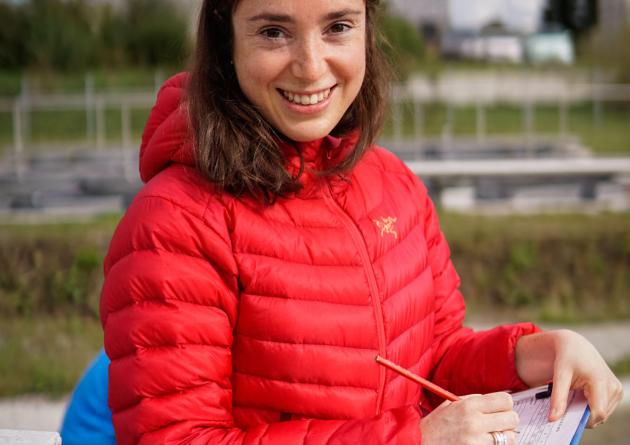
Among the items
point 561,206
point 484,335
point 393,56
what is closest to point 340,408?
point 484,335

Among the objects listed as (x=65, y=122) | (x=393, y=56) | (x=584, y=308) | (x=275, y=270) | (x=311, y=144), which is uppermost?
(x=393, y=56)

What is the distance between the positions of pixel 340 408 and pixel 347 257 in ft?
0.84

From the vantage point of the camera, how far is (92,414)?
2934 millimetres

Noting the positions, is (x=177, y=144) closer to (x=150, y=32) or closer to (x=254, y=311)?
(x=254, y=311)

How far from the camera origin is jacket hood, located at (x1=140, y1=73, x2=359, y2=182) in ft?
5.63

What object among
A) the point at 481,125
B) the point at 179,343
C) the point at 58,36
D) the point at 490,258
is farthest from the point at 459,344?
the point at 58,36

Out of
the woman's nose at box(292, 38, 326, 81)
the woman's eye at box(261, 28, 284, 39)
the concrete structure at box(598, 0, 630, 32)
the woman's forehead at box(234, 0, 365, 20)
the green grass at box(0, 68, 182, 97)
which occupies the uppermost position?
the woman's forehead at box(234, 0, 365, 20)

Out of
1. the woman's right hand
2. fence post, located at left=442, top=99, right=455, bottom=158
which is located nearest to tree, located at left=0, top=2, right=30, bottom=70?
fence post, located at left=442, top=99, right=455, bottom=158

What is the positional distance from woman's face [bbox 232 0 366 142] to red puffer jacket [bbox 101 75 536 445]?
0.11 meters

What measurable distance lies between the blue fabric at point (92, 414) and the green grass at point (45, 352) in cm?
160

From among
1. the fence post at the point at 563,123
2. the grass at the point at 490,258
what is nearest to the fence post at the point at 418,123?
the fence post at the point at 563,123

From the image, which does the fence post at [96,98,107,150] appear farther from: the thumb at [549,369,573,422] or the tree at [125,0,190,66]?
the thumb at [549,369,573,422]

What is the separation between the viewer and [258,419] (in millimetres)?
1674

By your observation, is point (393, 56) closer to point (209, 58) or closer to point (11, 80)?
point (209, 58)
